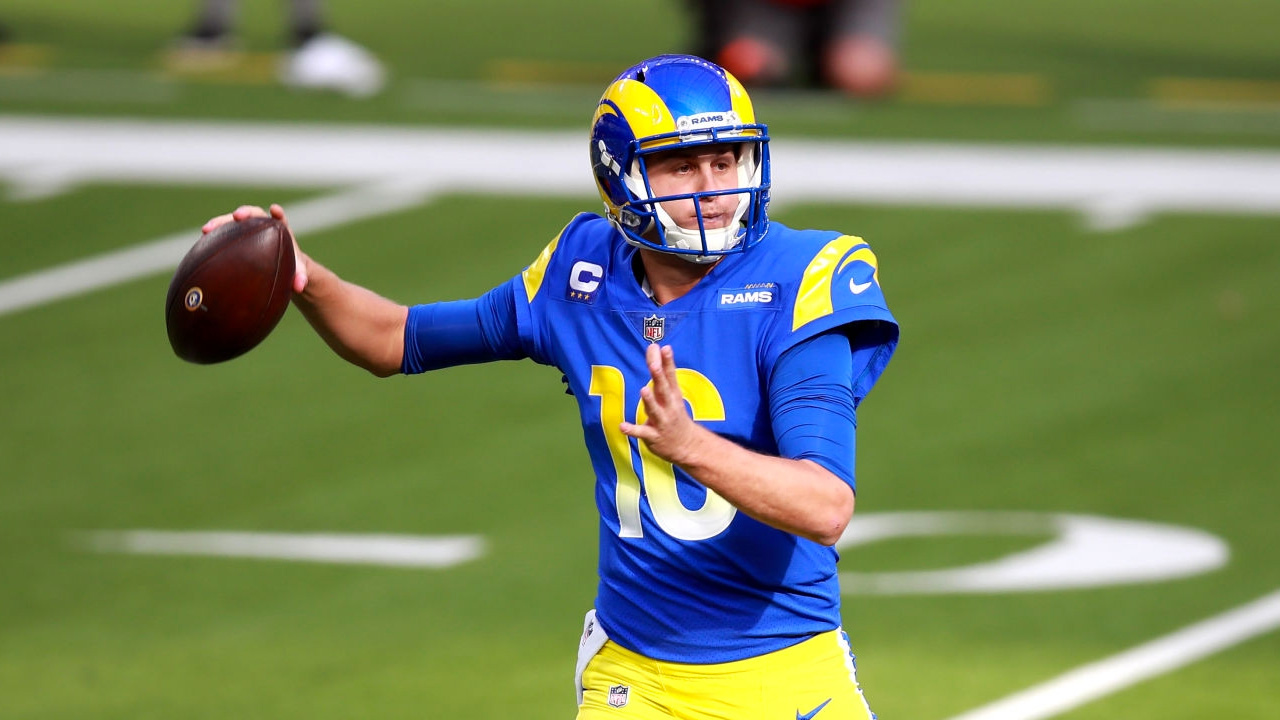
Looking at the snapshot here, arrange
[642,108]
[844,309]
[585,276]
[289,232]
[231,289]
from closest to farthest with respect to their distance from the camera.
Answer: [844,309] < [642,108] < [585,276] < [231,289] < [289,232]

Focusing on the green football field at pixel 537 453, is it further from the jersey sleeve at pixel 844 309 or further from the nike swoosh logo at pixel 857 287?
the nike swoosh logo at pixel 857 287

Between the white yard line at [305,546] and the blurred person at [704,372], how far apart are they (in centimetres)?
333

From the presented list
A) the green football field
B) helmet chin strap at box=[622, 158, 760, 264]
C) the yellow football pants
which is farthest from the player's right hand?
the green football field

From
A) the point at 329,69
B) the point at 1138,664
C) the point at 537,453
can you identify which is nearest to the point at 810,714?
the point at 1138,664

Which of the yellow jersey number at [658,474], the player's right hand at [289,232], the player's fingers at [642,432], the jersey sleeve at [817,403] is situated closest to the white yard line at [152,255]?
the player's right hand at [289,232]

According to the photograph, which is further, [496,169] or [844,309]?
[496,169]

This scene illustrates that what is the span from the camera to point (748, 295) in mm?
4047

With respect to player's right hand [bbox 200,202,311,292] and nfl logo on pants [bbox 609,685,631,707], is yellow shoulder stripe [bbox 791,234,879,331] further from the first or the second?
player's right hand [bbox 200,202,311,292]

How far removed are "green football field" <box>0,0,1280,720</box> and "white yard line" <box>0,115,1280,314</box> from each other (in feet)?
0.36

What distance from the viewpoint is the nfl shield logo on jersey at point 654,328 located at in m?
4.11

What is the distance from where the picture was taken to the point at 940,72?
15641mm

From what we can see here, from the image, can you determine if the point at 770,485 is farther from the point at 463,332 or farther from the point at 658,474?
the point at 463,332

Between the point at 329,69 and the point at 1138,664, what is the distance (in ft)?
29.6

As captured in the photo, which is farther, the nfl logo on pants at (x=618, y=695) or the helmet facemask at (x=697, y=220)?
the nfl logo on pants at (x=618, y=695)
